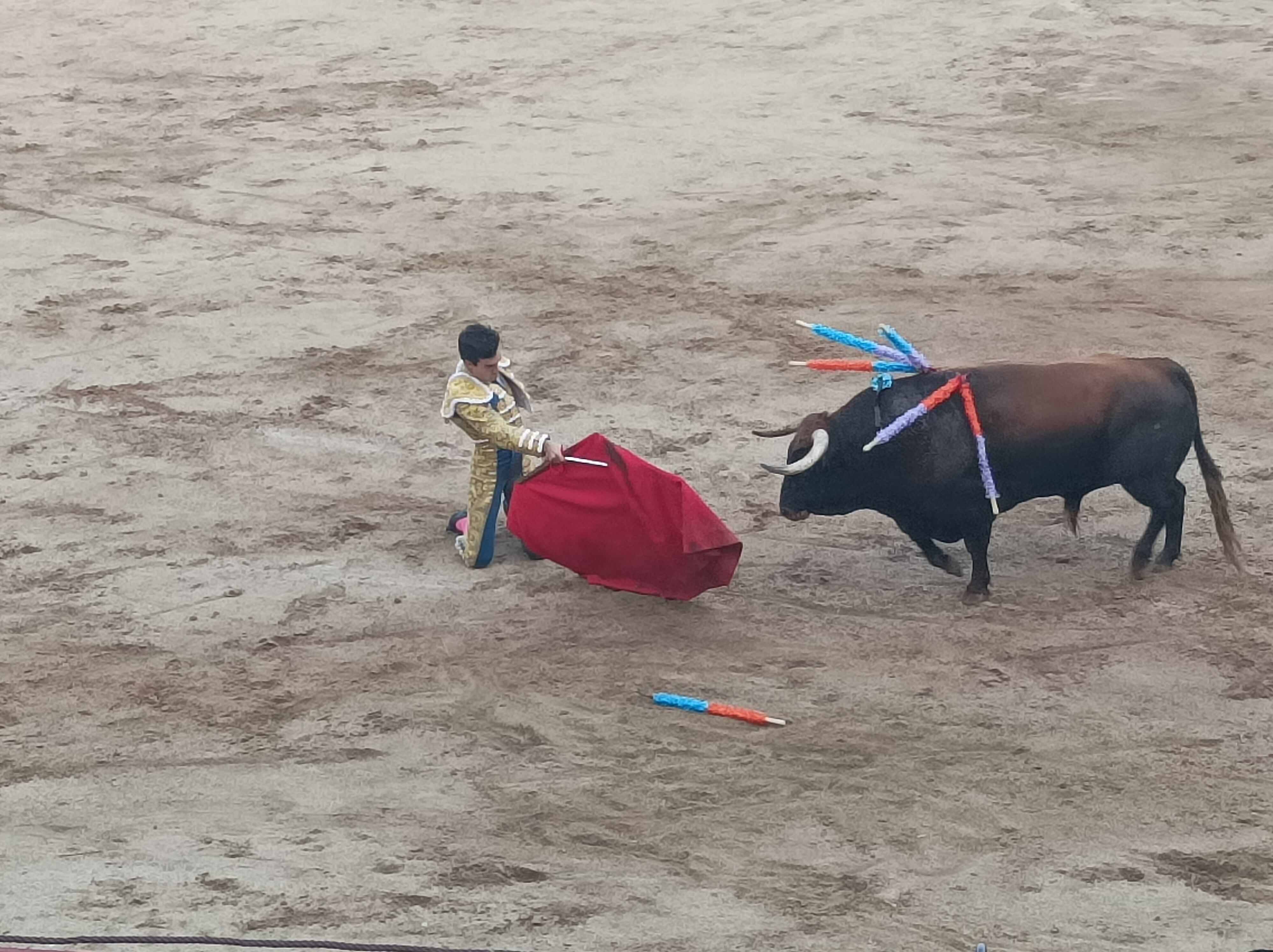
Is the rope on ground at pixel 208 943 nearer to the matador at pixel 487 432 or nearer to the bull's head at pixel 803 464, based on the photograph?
the matador at pixel 487 432

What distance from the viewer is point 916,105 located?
11625 mm

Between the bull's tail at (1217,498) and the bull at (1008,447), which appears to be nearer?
the bull at (1008,447)

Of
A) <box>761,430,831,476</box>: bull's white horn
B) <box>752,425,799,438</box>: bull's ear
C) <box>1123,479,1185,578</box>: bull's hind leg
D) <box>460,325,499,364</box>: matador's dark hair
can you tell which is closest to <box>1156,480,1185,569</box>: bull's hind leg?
<box>1123,479,1185,578</box>: bull's hind leg

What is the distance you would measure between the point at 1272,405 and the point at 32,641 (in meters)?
5.19

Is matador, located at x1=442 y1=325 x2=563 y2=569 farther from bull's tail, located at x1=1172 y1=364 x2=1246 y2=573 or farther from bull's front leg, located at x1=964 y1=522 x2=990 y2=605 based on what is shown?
bull's tail, located at x1=1172 y1=364 x2=1246 y2=573

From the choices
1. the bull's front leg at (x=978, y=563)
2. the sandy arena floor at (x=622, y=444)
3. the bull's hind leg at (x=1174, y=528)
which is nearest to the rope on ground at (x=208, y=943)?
the sandy arena floor at (x=622, y=444)

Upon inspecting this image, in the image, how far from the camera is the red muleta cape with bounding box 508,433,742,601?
21.0 feet

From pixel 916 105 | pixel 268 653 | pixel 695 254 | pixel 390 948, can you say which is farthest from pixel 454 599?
pixel 916 105

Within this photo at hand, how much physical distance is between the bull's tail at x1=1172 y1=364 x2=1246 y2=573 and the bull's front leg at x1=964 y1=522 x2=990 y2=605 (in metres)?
0.81

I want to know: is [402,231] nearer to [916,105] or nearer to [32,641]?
[916,105]

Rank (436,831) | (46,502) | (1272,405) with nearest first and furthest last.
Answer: (436,831)
(46,502)
(1272,405)

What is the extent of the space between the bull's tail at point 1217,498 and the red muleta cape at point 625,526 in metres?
1.68

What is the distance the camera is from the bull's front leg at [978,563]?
6.51 meters

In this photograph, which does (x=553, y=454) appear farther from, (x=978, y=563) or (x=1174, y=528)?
(x=1174, y=528)
